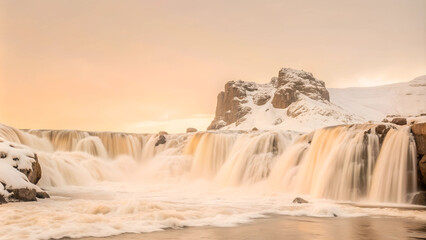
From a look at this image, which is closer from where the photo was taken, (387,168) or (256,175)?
(387,168)

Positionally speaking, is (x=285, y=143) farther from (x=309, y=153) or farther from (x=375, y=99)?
(x=375, y=99)

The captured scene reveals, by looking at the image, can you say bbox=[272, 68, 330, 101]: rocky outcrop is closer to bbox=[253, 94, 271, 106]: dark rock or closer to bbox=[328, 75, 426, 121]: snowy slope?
bbox=[253, 94, 271, 106]: dark rock

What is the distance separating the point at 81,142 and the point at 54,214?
2716 cm

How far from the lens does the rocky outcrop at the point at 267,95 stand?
158 m

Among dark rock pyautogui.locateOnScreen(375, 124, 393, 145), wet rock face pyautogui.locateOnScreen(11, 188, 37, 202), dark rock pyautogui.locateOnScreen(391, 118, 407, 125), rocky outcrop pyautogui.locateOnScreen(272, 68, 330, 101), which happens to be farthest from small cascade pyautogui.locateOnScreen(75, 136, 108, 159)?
rocky outcrop pyautogui.locateOnScreen(272, 68, 330, 101)

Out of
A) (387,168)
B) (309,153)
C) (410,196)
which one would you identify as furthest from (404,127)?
(309,153)

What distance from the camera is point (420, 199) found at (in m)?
16.4

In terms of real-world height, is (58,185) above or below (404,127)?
below

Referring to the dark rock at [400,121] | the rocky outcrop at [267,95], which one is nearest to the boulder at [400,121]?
the dark rock at [400,121]

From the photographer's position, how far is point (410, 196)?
16.7 m

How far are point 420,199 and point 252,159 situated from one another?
44.7 feet

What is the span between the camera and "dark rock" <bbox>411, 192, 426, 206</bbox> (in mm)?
16344

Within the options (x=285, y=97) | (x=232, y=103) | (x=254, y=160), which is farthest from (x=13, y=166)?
(x=232, y=103)

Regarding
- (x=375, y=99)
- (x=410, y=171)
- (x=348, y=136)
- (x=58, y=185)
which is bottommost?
(x=58, y=185)
